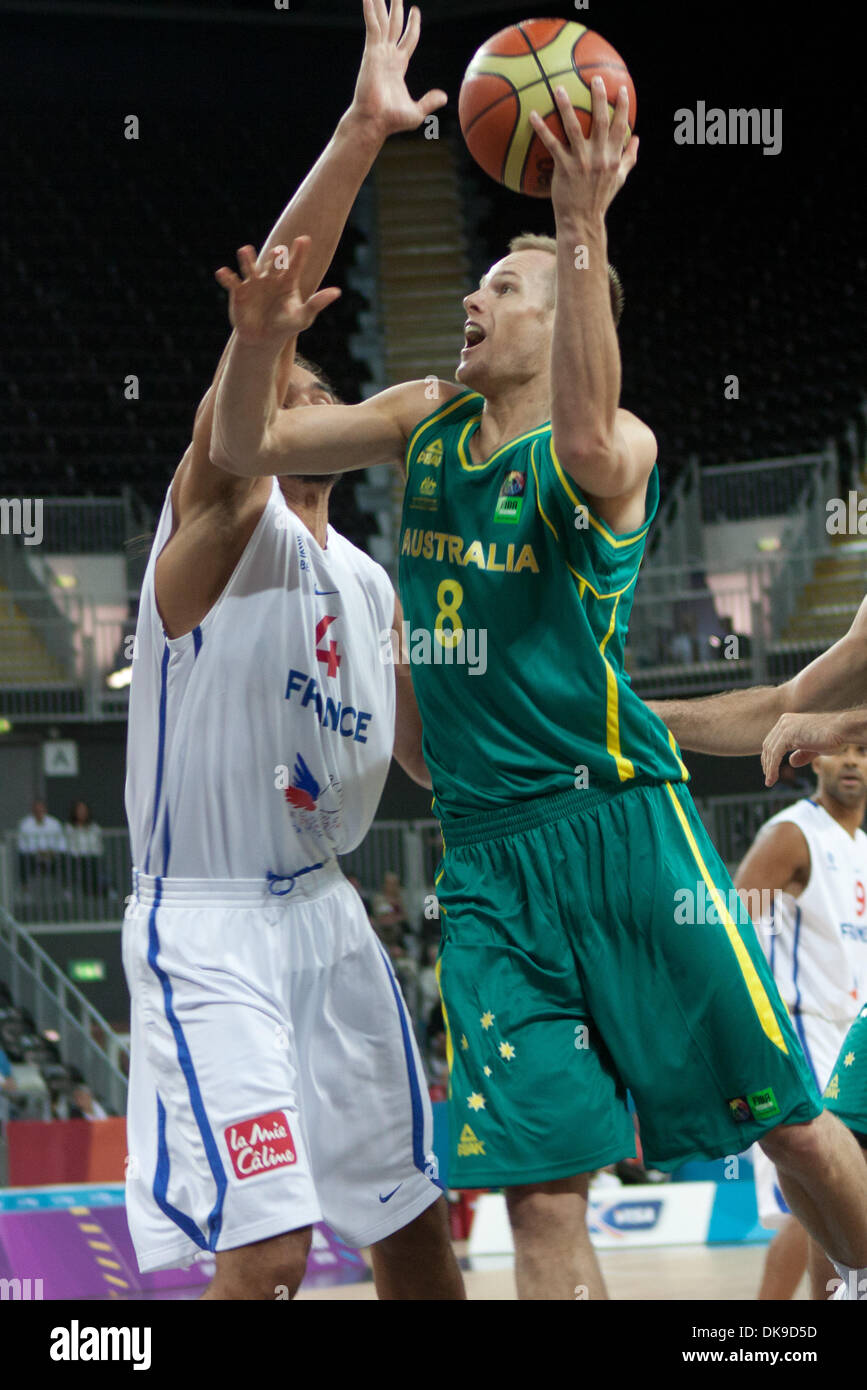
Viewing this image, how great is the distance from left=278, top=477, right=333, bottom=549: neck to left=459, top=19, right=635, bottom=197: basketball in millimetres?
819

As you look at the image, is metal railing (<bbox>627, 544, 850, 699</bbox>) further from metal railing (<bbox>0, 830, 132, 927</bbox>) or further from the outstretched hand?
the outstretched hand

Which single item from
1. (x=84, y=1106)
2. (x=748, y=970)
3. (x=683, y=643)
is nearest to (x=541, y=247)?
(x=748, y=970)

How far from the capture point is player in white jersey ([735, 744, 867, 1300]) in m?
6.16

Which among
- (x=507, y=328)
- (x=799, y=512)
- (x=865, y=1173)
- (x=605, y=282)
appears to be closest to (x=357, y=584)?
(x=507, y=328)

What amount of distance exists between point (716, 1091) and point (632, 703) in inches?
30.2

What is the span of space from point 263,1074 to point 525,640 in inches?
40.0

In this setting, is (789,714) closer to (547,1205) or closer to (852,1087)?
(852,1087)

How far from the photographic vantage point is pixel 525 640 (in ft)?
9.96

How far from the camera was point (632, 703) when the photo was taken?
3.06 m

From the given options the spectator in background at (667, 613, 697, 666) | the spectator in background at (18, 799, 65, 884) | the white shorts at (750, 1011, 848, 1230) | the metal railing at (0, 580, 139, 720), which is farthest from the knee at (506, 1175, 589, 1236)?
the metal railing at (0, 580, 139, 720)

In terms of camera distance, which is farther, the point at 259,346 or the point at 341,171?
the point at 341,171

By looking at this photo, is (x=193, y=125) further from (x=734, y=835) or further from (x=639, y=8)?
(x=734, y=835)

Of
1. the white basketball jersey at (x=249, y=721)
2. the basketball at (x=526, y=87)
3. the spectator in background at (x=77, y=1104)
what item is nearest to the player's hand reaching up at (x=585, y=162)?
the basketball at (x=526, y=87)

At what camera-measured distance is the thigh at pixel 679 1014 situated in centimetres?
293
